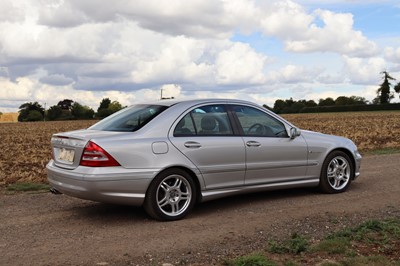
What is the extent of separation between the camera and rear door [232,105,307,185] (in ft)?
22.6

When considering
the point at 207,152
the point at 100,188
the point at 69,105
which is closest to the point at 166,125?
the point at 207,152

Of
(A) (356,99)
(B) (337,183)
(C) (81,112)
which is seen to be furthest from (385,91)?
(B) (337,183)

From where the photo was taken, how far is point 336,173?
7.85 meters

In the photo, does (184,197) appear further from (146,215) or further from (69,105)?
(69,105)

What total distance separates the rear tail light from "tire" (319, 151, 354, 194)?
3389mm

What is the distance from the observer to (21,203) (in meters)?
7.48

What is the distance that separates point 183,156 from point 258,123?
1445 millimetres

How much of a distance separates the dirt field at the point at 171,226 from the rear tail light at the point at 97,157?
762 mm

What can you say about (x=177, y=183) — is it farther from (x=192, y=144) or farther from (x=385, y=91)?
(x=385, y=91)

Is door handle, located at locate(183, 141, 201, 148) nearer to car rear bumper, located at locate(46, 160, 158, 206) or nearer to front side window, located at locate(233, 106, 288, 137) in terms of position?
car rear bumper, located at locate(46, 160, 158, 206)

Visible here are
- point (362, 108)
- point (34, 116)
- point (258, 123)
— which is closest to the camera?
point (258, 123)

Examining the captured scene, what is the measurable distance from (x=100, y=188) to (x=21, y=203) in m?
2.28

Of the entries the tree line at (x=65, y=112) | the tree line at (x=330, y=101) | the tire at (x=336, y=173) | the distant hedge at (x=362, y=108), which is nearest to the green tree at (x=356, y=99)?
the tree line at (x=330, y=101)

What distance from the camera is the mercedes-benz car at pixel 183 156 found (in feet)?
19.4
